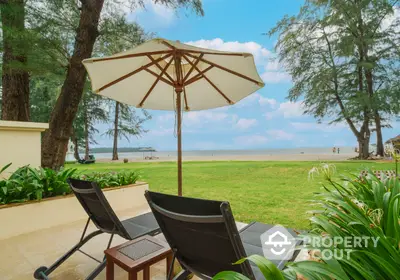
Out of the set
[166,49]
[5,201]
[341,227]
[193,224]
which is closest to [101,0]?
[166,49]

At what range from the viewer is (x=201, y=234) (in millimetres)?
1349

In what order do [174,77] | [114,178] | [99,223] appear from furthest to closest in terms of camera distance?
[114,178] < [174,77] < [99,223]

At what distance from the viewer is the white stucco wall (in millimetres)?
4199

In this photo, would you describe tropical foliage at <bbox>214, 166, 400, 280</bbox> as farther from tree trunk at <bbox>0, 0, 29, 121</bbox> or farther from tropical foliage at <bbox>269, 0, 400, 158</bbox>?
tropical foliage at <bbox>269, 0, 400, 158</bbox>

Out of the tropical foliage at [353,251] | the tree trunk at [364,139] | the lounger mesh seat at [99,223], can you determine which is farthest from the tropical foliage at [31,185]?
the tree trunk at [364,139]

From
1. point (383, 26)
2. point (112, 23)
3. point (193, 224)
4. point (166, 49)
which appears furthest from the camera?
point (383, 26)

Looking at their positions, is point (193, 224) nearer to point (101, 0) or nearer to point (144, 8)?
point (101, 0)

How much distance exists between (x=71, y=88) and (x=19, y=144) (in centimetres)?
161

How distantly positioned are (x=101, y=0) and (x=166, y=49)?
422cm

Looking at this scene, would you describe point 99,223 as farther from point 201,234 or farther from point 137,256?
point 201,234

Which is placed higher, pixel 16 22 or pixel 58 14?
pixel 58 14

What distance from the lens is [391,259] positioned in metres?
1.05

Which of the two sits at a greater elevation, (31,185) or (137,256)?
(31,185)

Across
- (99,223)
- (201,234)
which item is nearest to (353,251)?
(201,234)
